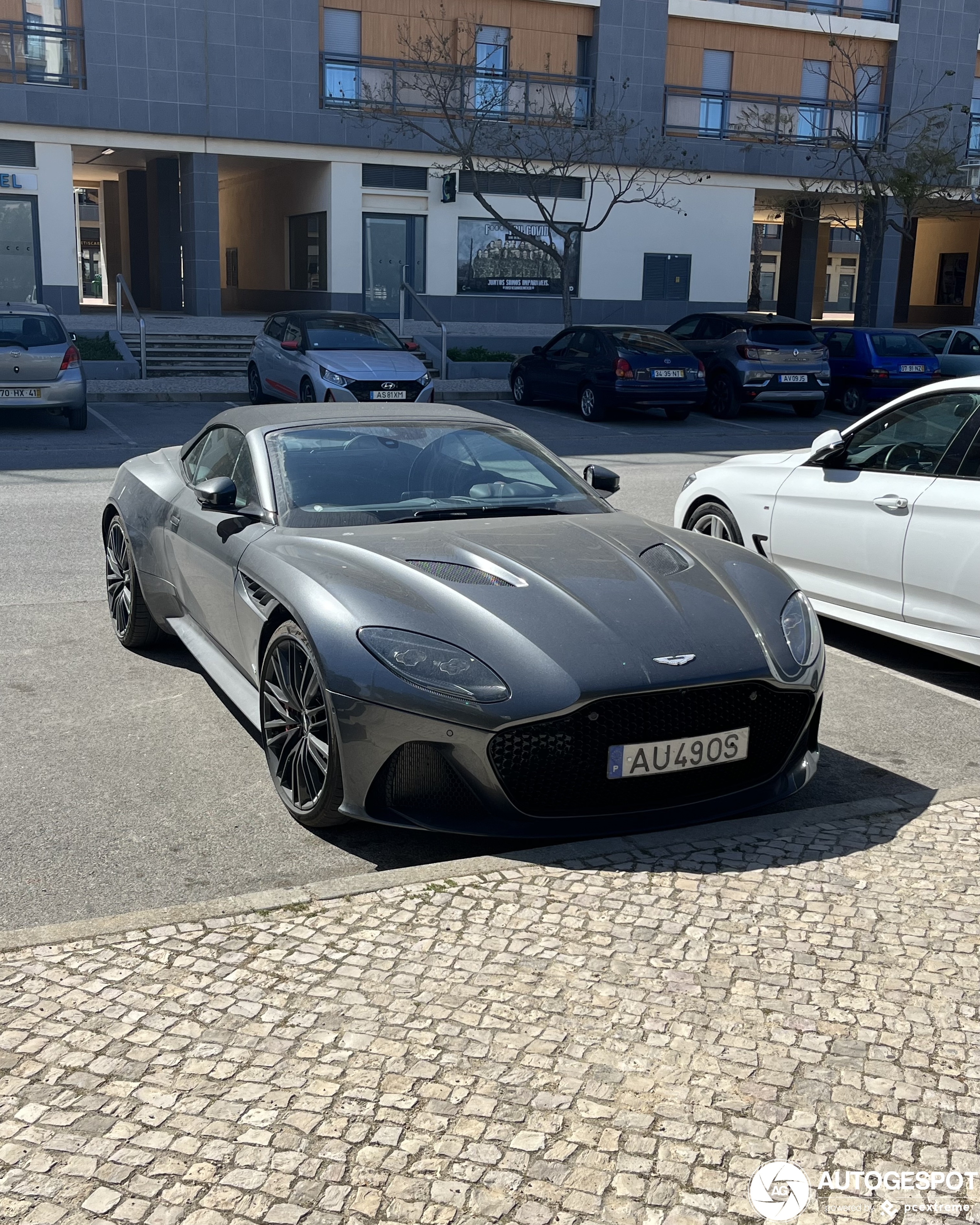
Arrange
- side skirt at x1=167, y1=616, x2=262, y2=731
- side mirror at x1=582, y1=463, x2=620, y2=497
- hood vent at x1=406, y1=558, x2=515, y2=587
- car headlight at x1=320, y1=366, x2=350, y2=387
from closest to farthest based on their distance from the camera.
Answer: hood vent at x1=406, y1=558, x2=515, y2=587 → side skirt at x1=167, y1=616, x2=262, y2=731 → side mirror at x1=582, y1=463, x2=620, y2=497 → car headlight at x1=320, y1=366, x2=350, y2=387

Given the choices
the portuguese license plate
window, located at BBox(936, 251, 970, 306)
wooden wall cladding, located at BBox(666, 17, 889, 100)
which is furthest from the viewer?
window, located at BBox(936, 251, 970, 306)

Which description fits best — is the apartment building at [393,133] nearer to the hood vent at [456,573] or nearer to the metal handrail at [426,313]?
the metal handrail at [426,313]

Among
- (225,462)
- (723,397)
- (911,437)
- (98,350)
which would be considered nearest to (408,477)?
(225,462)

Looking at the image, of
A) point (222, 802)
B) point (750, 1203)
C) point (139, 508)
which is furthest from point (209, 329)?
point (750, 1203)

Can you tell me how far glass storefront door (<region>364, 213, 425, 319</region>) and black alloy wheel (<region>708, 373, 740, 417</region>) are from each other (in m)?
12.0

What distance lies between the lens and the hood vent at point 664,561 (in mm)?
4793

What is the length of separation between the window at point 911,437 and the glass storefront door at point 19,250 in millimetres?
25009

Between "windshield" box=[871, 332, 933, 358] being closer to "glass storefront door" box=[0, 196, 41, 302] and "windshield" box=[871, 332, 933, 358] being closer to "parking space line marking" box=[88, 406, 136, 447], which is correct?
"parking space line marking" box=[88, 406, 136, 447]

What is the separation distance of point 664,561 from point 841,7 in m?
36.5

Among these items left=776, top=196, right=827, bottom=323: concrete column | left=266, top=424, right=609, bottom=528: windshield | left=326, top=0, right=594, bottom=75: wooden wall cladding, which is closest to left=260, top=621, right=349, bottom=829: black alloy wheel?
left=266, top=424, right=609, bottom=528: windshield

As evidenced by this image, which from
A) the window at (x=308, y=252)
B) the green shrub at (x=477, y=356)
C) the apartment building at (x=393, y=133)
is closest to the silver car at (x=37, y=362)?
the green shrub at (x=477, y=356)

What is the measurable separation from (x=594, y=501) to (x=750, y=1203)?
3.54 meters

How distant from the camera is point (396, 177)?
31516 millimetres

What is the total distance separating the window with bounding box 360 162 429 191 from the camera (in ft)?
103
